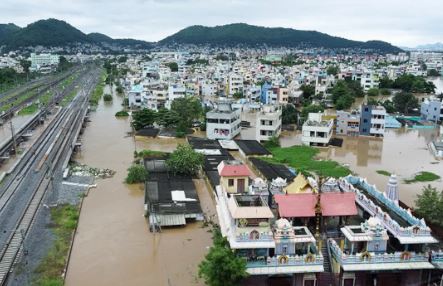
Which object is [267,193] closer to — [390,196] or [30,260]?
[390,196]

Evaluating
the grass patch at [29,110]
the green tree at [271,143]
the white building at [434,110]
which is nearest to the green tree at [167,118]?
the green tree at [271,143]

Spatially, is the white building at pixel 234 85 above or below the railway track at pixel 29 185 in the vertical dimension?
above

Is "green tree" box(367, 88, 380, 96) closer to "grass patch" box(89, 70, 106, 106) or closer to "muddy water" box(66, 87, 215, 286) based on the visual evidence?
"grass patch" box(89, 70, 106, 106)

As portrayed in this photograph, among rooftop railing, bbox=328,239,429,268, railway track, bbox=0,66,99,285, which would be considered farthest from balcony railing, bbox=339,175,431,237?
railway track, bbox=0,66,99,285

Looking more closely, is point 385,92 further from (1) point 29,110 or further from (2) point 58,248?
(2) point 58,248

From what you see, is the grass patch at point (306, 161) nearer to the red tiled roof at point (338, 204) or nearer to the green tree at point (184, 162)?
the green tree at point (184, 162)
